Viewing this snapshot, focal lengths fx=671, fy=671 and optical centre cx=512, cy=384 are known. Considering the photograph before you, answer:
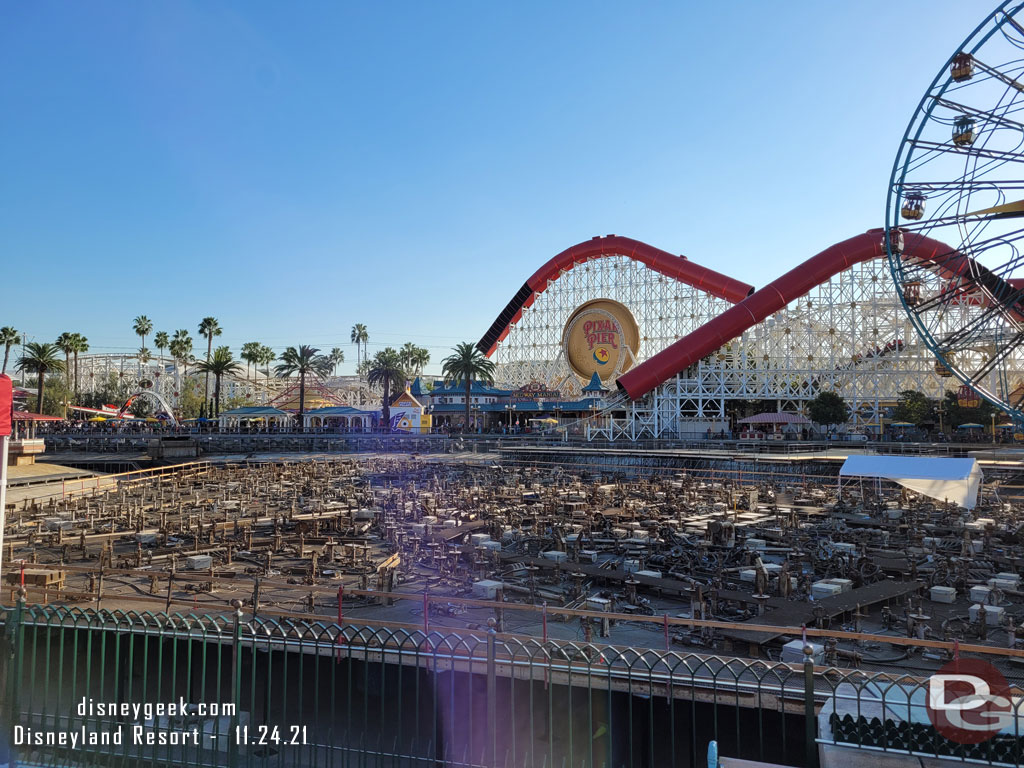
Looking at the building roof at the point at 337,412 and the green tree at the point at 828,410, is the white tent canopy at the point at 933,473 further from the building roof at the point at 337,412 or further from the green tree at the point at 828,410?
the building roof at the point at 337,412

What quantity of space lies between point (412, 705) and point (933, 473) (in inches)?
704

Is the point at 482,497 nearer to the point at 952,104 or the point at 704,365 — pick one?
the point at 952,104

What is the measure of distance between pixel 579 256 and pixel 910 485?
53.6 m

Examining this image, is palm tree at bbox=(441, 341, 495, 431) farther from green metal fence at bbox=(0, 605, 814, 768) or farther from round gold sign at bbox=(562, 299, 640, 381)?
green metal fence at bbox=(0, 605, 814, 768)

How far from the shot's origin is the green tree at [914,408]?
47.2 meters

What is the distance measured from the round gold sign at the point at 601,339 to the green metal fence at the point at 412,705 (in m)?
61.1

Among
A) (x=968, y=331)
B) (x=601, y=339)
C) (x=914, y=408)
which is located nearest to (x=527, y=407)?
(x=601, y=339)

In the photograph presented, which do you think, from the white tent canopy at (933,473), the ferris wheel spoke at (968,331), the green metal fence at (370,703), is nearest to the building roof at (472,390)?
the ferris wheel spoke at (968,331)

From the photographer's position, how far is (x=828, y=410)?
49.2 m

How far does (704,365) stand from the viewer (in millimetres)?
54781

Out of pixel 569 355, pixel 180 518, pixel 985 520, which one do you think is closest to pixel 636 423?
pixel 569 355

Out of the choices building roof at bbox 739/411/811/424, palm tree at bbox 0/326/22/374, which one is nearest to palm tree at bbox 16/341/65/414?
palm tree at bbox 0/326/22/374

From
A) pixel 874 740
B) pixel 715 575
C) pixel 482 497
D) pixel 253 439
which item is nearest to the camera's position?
pixel 874 740

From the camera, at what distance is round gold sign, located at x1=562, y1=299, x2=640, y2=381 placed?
225 ft
